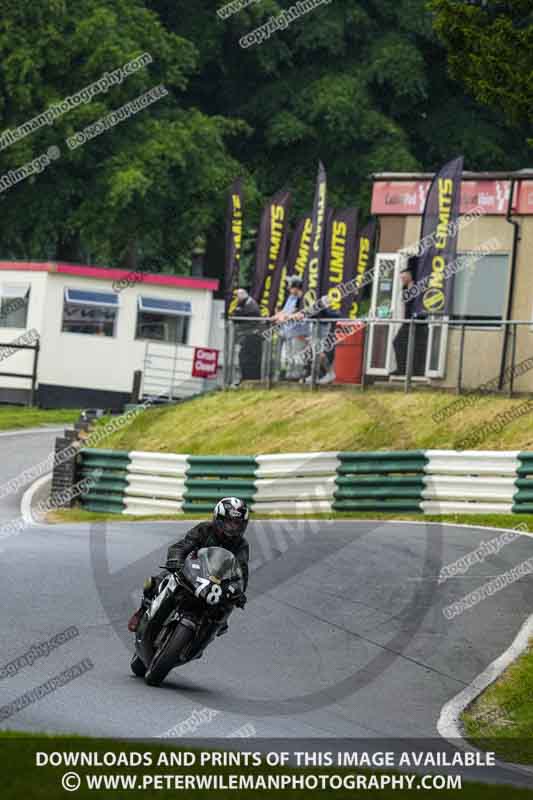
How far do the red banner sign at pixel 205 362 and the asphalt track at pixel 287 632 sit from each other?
58.5 feet

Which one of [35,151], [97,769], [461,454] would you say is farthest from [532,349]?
[35,151]

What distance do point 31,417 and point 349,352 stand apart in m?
12.5

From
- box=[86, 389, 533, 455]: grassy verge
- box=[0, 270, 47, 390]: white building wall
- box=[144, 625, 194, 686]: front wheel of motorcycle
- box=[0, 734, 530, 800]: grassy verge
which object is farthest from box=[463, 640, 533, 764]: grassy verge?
box=[0, 270, 47, 390]: white building wall

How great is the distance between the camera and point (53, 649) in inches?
529

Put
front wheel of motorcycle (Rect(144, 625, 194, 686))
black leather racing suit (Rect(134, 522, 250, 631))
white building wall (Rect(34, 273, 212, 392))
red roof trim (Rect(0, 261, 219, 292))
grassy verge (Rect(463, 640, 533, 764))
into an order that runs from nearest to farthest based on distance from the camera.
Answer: grassy verge (Rect(463, 640, 533, 764)) → front wheel of motorcycle (Rect(144, 625, 194, 686)) → black leather racing suit (Rect(134, 522, 250, 631)) → red roof trim (Rect(0, 261, 219, 292)) → white building wall (Rect(34, 273, 212, 392))

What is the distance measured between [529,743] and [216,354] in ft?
94.0

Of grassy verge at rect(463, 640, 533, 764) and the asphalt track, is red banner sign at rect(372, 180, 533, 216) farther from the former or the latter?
grassy verge at rect(463, 640, 533, 764)

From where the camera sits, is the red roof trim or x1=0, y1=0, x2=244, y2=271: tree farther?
x1=0, y1=0, x2=244, y2=271: tree

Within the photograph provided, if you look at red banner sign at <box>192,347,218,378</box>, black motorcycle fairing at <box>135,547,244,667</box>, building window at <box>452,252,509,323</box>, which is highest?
building window at <box>452,252,509,323</box>

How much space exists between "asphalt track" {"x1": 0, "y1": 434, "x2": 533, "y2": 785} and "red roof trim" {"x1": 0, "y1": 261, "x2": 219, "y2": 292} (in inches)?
789

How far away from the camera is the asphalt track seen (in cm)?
1166

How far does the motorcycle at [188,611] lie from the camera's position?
12492 millimetres

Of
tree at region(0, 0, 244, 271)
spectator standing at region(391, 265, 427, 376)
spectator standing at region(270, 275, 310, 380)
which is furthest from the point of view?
tree at region(0, 0, 244, 271)

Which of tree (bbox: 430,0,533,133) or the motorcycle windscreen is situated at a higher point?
tree (bbox: 430,0,533,133)
